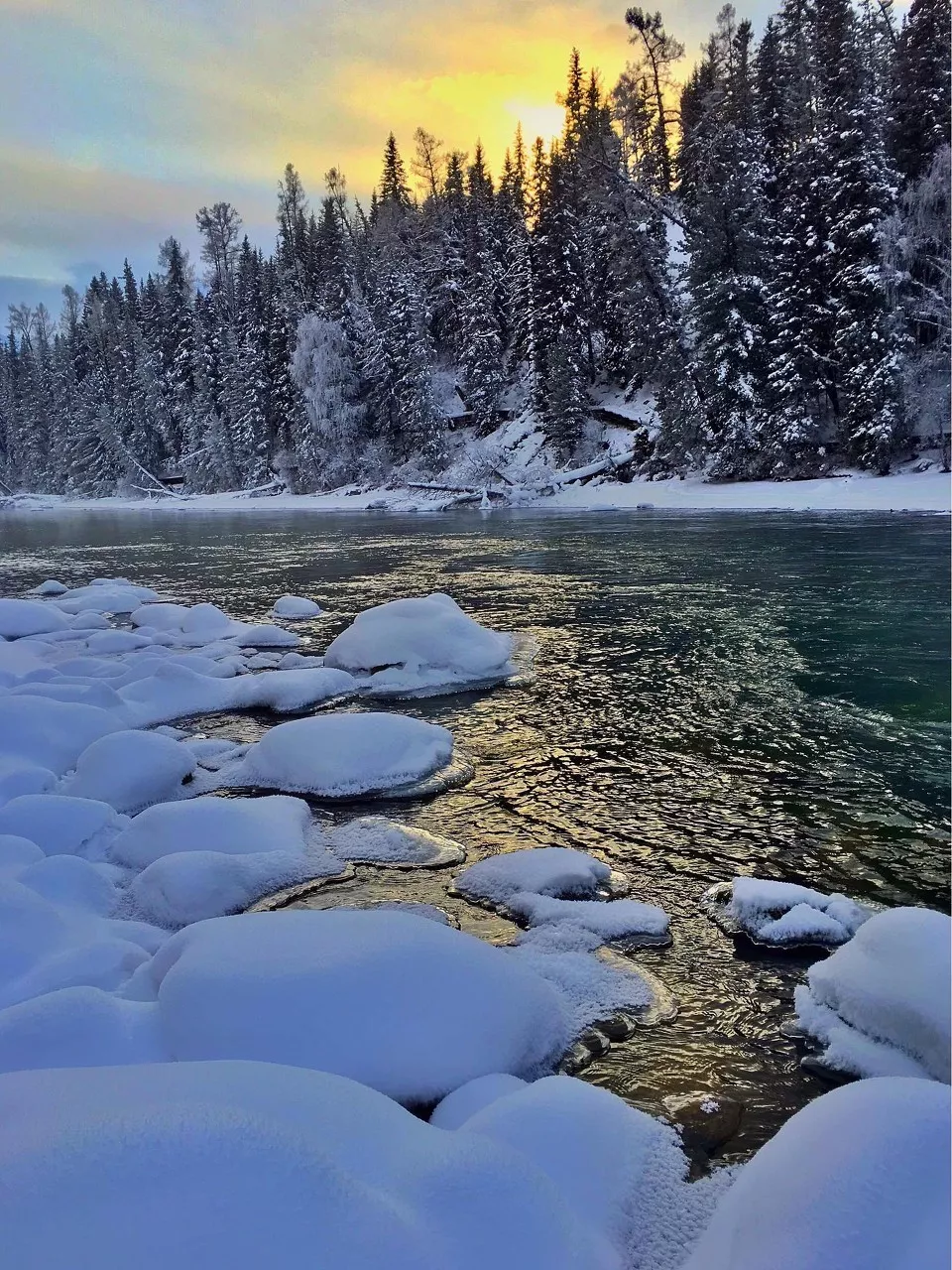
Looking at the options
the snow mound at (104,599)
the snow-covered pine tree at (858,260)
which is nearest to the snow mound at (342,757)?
the snow mound at (104,599)

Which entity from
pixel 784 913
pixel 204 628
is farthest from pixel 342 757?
pixel 204 628

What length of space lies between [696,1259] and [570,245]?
45.2 m

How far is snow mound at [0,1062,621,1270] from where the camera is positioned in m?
1.71

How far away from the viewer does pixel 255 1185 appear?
5.97 ft

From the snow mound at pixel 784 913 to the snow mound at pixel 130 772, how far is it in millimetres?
3718

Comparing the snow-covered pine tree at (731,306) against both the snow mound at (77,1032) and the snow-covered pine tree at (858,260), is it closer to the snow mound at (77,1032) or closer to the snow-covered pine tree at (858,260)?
the snow-covered pine tree at (858,260)

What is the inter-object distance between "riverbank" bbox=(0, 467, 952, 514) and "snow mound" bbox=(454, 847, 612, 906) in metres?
22.3

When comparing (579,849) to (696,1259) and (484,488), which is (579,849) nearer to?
(696,1259)

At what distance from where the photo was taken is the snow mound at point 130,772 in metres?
5.54

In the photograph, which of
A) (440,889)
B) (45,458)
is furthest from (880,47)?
(45,458)

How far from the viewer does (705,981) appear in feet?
11.7

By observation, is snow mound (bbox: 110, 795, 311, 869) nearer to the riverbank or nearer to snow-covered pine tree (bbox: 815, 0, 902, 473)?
the riverbank

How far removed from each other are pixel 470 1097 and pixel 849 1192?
1.23m

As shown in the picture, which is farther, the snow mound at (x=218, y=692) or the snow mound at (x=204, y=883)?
the snow mound at (x=218, y=692)
